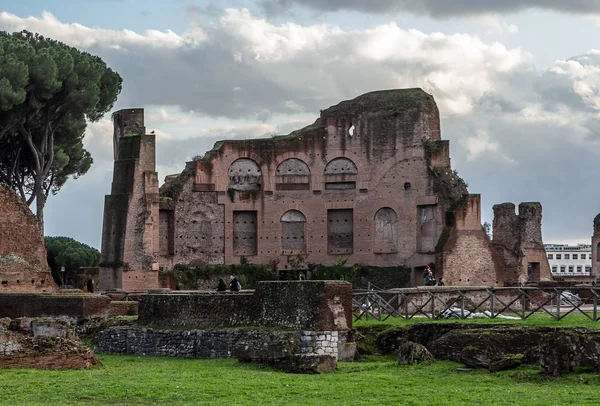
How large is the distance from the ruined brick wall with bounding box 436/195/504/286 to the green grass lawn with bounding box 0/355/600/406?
2224 centimetres

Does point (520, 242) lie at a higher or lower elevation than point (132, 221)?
lower

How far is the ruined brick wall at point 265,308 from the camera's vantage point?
21312 millimetres

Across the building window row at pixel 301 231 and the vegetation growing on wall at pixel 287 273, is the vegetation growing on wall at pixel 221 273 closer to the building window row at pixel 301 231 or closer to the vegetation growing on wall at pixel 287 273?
the vegetation growing on wall at pixel 287 273

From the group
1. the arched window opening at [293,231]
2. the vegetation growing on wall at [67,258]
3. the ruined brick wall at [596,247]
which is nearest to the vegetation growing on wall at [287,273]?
the arched window opening at [293,231]

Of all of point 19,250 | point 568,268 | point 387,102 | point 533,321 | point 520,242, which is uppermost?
point 387,102

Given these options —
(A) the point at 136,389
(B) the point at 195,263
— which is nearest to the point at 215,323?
(A) the point at 136,389

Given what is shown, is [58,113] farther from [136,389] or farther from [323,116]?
[136,389]

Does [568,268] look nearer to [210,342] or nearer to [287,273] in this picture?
[287,273]

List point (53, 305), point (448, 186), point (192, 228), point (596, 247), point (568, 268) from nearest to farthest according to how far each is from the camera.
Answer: point (53, 305), point (448, 186), point (192, 228), point (596, 247), point (568, 268)

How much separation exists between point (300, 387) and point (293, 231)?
99.9 ft

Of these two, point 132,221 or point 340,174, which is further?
point 340,174

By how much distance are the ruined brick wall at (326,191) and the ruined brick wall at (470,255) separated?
3.03 meters

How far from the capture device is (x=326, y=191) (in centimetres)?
4722

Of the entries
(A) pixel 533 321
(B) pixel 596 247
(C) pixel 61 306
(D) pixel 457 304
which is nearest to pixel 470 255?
(D) pixel 457 304
